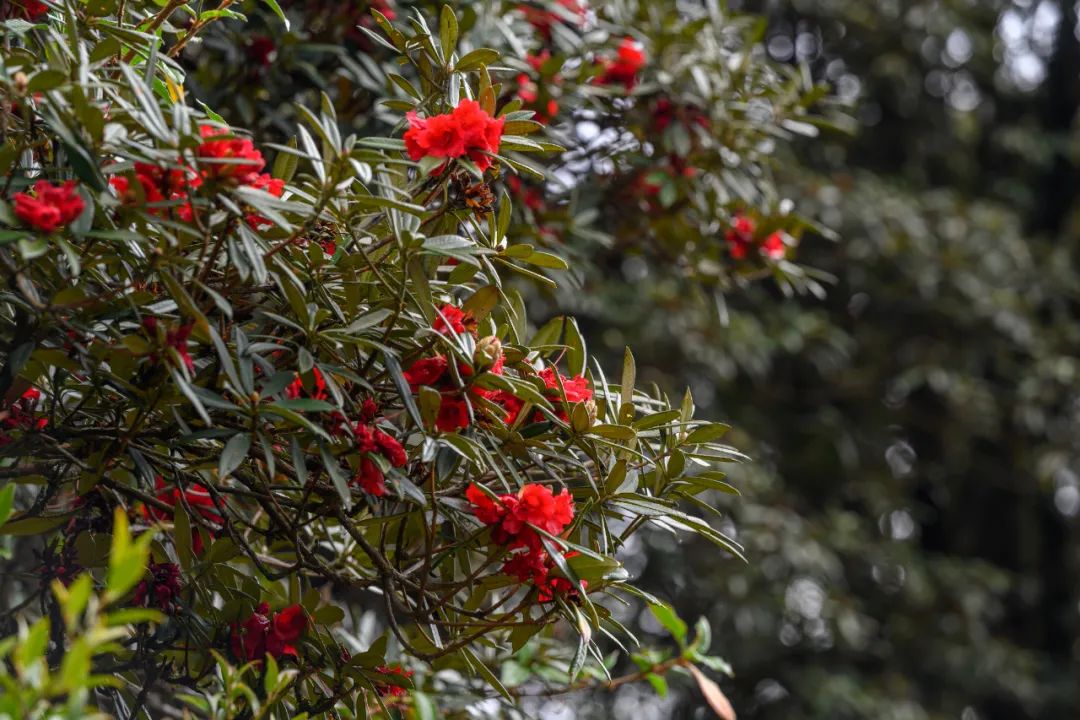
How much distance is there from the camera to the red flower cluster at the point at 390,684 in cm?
105

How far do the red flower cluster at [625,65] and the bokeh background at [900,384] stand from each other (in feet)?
3.53

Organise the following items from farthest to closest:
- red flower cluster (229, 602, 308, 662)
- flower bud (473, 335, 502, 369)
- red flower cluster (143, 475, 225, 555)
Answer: red flower cluster (143, 475, 225, 555) < red flower cluster (229, 602, 308, 662) < flower bud (473, 335, 502, 369)

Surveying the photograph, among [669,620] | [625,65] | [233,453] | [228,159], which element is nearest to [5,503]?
[233,453]

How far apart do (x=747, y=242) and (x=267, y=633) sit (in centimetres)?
115

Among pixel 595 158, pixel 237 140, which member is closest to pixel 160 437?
pixel 237 140

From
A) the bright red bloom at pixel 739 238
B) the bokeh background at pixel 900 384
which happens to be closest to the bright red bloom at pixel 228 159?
the bright red bloom at pixel 739 238

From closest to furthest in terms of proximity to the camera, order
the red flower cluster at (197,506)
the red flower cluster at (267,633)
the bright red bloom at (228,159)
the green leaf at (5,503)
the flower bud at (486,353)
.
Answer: the green leaf at (5,503) → the bright red bloom at (228,159) → the flower bud at (486,353) → the red flower cluster at (267,633) → the red flower cluster at (197,506)

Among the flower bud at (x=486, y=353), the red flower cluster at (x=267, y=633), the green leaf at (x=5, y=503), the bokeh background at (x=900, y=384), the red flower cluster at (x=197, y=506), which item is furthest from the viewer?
the bokeh background at (x=900, y=384)

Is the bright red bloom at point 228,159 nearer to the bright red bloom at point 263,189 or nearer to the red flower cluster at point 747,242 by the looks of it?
the bright red bloom at point 263,189

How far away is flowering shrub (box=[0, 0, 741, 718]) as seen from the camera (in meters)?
0.84

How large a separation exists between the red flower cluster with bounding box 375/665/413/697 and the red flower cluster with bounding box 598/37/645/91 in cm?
107


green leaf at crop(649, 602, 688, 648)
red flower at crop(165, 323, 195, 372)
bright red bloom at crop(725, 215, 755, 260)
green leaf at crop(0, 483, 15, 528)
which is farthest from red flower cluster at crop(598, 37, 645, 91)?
green leaf at crop(0, 483, 15, 528)

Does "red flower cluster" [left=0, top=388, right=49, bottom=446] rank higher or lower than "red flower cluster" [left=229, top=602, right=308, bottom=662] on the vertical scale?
higher

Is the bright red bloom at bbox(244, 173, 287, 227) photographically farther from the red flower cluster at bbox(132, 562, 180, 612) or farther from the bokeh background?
the bokeh background
